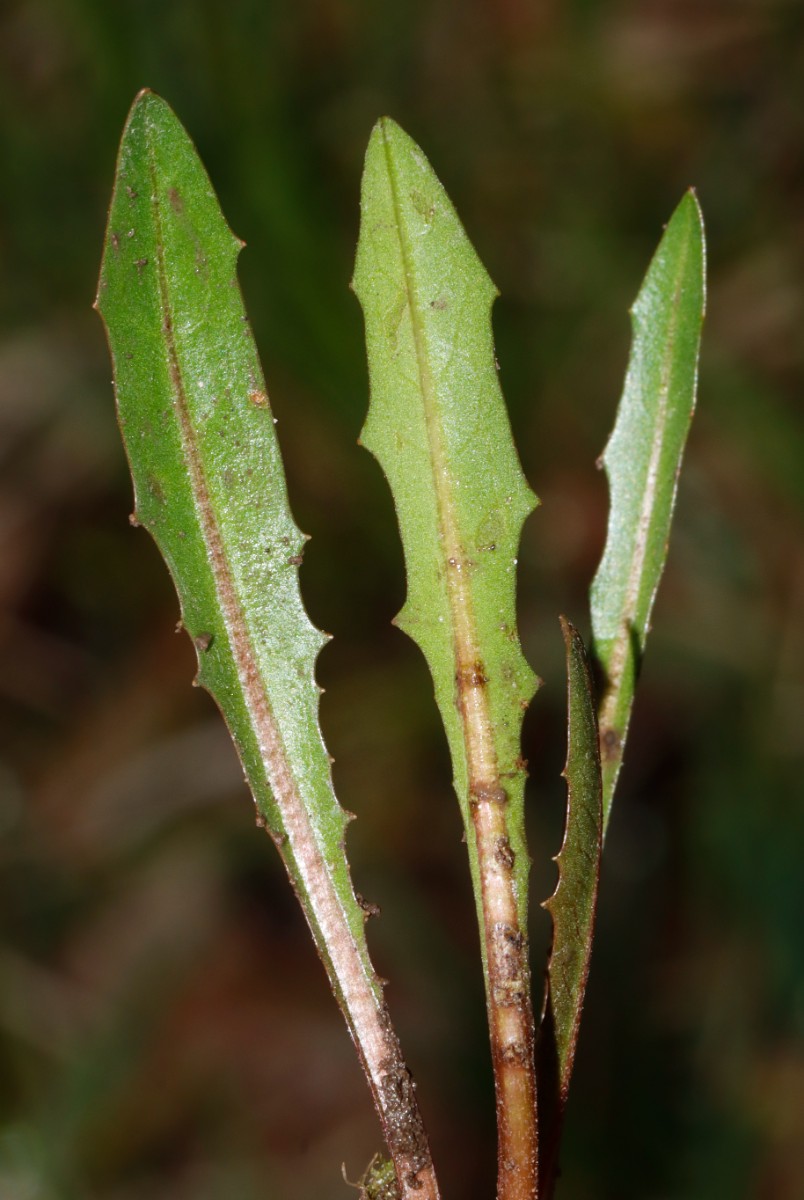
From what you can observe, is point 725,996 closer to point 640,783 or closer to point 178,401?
point 640,783

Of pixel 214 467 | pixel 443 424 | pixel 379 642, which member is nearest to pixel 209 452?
pixel 214 467

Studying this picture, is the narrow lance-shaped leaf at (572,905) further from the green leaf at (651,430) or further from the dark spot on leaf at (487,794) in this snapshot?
the green leaf at (651,430)

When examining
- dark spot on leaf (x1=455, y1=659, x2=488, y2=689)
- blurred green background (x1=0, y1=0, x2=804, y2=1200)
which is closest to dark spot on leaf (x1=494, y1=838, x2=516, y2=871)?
dark spot on leaf (x1=455, y1=659, x2=488, y2=689)

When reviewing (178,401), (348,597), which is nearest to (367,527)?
(348,597)

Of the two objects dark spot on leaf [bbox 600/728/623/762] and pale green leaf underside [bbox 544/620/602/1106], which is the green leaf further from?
pale green leaf underside [bbox 544/620/602/1106]

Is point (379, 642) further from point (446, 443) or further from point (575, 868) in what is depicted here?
point (575, 868)

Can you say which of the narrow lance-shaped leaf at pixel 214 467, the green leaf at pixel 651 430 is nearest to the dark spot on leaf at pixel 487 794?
the narrow lance-shaped leaf at pixel 214 467
